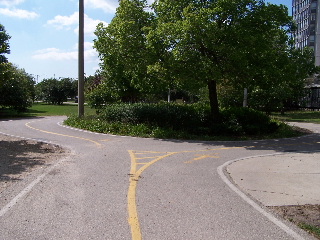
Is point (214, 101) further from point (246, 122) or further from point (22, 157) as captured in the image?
point (22, 157)

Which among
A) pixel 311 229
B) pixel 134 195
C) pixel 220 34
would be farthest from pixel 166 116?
pixel 311 229

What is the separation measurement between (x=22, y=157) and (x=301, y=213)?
8.06 metres

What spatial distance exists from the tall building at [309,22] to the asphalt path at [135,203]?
7483cm

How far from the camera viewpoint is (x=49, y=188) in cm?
671

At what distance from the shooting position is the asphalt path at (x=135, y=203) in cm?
455

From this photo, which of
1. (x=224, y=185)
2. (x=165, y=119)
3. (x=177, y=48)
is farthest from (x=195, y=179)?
(x=165, y=119)

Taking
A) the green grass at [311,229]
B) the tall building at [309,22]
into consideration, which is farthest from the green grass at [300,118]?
the tall building at [309,22]

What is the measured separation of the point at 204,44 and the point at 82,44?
1124 cm

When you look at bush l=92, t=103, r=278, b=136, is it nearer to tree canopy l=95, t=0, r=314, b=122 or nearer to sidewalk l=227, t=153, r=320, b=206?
tree canopy l=95, t=0, r=314, b=122

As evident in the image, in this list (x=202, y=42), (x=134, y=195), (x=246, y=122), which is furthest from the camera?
(x=246, y=122)

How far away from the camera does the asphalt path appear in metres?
4.55

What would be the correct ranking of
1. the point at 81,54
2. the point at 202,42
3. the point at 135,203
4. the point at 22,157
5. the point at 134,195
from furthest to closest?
1. the point at 81,54
2. the point at 202,42
3. the point at 22,157
4. the point at 134,195
5. the point at 135,203

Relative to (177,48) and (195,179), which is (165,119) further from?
(195,179)

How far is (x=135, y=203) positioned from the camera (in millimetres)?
5801
